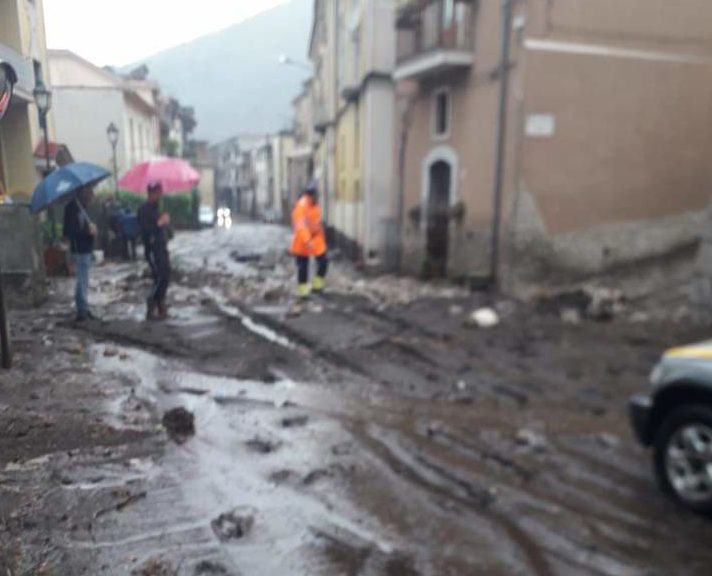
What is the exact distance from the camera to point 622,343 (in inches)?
324

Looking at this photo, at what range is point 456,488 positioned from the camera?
13.6 ft

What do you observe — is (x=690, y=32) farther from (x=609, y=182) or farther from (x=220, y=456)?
(x=220, y=456)

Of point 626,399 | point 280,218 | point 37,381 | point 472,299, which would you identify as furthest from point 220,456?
point 280,218

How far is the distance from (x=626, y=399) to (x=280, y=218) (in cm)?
4319

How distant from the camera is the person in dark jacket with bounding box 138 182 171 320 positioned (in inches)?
346

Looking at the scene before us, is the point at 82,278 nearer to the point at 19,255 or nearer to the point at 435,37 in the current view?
the point at 19,255

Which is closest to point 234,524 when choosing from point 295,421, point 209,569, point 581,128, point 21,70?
point 209,569

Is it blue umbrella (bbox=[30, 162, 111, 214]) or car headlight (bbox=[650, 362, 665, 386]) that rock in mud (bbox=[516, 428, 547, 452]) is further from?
blue umbrella (bbox=[30, 162, 111, 214])

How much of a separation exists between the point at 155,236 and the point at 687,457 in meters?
7.23

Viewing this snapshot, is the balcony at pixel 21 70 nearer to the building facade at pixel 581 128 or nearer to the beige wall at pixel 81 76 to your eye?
the building facade at pixel 581 128

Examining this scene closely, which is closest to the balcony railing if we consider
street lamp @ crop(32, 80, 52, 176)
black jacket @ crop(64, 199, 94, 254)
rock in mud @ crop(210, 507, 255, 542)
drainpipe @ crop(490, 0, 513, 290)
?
drainpipe @ crop(490, 0, 513, 290)

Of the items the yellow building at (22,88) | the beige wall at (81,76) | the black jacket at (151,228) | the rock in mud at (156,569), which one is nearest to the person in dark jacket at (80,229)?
the black jacket at (151,228)

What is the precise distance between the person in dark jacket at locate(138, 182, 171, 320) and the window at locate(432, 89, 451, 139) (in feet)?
22.2

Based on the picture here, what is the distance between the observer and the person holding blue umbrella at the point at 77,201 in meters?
7.86
